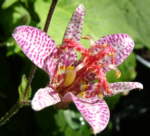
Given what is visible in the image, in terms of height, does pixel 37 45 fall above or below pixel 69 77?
above

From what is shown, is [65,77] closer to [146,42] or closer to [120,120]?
[146,42]

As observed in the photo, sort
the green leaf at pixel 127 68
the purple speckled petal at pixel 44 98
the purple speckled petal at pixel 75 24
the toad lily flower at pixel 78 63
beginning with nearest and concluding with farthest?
1. the purple speckled petal at pixel 44 98
2. the toad lily flower at pixel 78 63
3. the purple speckled petal at pixel 75 24
4. the green leaf at pixel 127 68

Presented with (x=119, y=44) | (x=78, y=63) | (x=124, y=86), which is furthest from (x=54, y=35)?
(x=124, y=86)

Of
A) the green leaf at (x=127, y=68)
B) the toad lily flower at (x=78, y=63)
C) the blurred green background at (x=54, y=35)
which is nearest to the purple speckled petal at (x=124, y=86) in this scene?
the toad lily flower at (x=78, y=63)

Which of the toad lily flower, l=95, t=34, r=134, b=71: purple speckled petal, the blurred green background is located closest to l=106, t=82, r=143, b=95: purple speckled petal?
the toad lily flower

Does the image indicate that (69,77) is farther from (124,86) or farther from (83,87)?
(124,86)

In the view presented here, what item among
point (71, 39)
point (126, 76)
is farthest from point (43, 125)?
point (71, 39)

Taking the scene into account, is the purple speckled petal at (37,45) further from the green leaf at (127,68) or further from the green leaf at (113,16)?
the green leaf at (127,68)
